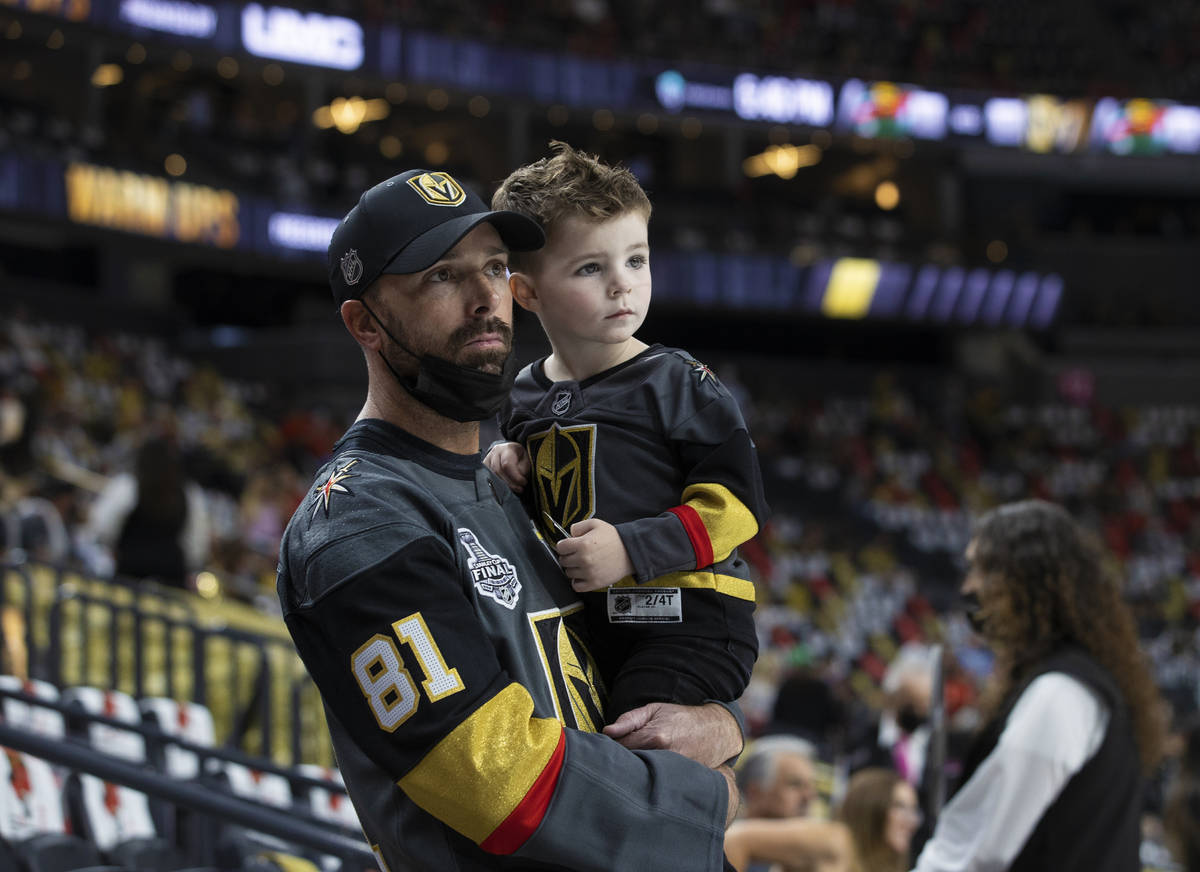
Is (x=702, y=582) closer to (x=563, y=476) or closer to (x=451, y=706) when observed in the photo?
(x=563, y=476)

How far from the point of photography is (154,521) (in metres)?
6.88

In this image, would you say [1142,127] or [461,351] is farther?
[1142,127]

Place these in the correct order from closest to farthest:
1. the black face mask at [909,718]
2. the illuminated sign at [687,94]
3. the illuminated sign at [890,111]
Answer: the black face mask at [909,718] < the illuminated sign at [687,94] < the illuminated sign at [890,111]

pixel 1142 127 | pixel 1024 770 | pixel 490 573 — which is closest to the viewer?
pixel 490 573

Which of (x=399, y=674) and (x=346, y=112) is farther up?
(x=399, y=674)

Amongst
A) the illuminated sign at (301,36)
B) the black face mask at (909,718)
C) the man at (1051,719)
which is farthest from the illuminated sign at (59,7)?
the man at (1051,719)

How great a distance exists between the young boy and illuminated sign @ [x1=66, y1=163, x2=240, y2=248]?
1638 centimetres

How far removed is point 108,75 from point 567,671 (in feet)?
69.6

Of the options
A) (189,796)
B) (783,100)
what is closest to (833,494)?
(783,100)

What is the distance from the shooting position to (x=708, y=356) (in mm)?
26781

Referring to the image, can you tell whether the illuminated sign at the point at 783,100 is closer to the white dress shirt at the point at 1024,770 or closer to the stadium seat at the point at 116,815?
the stadium seat at the point at 116,815

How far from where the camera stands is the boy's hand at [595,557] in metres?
1.82

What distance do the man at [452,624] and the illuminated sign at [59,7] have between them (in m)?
16.3

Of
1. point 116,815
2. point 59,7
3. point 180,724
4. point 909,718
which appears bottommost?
point 909,718
